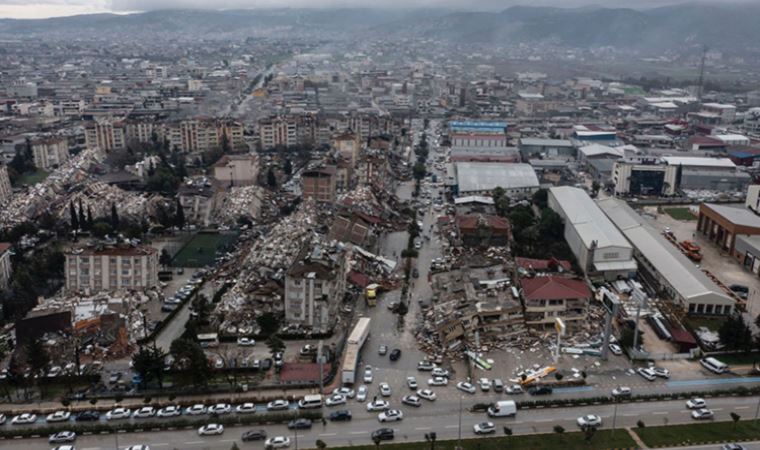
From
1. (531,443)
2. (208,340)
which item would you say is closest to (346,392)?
(531,443)

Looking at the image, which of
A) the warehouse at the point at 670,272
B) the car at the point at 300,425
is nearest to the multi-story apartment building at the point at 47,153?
the car at the point at 300,425

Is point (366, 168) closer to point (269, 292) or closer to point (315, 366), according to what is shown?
point (269, 292)

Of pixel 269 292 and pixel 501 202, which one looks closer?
pixel 269 292

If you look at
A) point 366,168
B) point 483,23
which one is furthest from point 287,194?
point 483,23

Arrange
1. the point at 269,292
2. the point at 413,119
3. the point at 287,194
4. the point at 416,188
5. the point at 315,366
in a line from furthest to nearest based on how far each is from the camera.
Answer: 1. the point at 413,119
2. the point at 416,188
3. the point at 287,194
4. the point at 269,292
5. the point at 315,366

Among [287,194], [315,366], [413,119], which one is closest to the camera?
[315,366]

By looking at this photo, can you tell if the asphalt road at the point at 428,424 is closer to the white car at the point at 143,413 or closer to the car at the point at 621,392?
the car at the point at 621,392

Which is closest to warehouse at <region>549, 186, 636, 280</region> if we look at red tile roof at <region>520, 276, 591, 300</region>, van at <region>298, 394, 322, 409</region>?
red tile roof at <region>520, 276, 591, 300</region>
